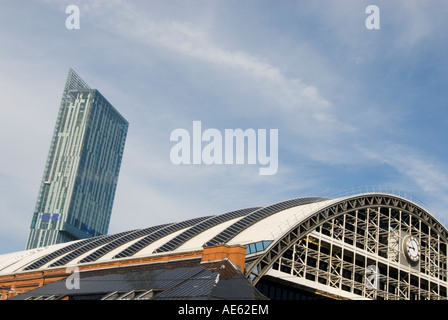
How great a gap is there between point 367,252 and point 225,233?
15805 millimetres

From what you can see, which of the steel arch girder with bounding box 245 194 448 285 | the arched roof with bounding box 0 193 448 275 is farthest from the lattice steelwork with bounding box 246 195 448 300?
the arched roof with bounding box 0 193 448 275

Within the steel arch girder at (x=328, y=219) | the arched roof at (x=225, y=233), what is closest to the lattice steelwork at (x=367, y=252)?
the steel arch girder at (x=328, y=219)

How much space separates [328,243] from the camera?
165ft

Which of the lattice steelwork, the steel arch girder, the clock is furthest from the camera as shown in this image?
the clock

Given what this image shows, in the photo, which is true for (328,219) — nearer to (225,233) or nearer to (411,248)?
(225,233)

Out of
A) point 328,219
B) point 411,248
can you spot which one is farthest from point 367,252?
point 411,248

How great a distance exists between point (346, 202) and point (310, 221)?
6.34 meters

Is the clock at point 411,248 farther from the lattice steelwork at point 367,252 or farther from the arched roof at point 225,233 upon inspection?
the arched roof at point 225,233

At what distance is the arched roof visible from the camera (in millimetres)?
46594

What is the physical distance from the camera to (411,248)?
57.9 m

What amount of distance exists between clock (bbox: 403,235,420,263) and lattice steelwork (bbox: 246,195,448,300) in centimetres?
25

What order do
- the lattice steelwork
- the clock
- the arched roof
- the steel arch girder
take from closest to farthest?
the steel arch girder
the arched roof
the lattice steelwork
the clock

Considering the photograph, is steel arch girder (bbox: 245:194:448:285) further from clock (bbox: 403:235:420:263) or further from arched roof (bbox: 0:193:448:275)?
clock (bbox: 403:235:420:263)

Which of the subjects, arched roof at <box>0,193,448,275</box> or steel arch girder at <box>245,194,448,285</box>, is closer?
steel arch girder at <box>245,194,448,285</box>
